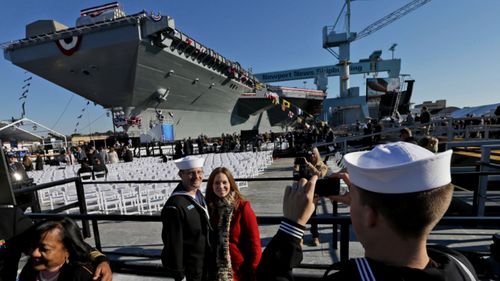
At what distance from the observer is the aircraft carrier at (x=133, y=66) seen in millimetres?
24469

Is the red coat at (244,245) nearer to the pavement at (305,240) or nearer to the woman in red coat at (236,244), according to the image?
the woman in red coat at (236,244)

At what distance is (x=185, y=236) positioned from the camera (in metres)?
2.19

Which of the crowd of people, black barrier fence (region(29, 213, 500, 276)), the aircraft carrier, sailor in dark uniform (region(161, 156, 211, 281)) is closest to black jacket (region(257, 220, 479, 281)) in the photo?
the crowd of people

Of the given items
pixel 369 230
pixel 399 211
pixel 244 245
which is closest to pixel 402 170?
pixel 399 211

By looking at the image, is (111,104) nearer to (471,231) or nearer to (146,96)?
(146,96)

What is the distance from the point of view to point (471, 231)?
412cm

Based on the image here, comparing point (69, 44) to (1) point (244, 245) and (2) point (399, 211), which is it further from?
(2) point (399, 211)

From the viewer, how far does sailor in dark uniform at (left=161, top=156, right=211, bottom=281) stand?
6.93 feet

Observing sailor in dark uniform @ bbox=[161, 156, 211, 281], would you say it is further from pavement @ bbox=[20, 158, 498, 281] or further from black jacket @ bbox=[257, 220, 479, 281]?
black jacket @ bbox=[257, 220, 479, 281]

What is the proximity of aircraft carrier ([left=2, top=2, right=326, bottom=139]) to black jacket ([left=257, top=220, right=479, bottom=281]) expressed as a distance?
2614cm

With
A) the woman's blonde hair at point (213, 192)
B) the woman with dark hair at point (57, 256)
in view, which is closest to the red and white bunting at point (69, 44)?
the woman's blonde hair at point (213, 192)

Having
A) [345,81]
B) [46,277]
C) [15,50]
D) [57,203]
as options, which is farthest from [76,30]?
[345,81]

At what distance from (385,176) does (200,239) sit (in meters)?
1.80

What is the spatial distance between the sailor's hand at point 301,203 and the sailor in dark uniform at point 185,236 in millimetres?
1300
